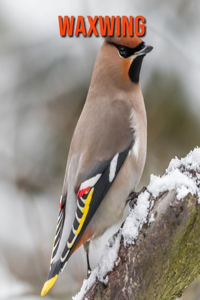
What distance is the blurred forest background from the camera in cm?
457

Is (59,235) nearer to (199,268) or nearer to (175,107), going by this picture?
(199,268)

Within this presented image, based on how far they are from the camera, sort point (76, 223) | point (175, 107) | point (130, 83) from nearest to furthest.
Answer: point (76, 223), point (130, 83), point (175, 107)

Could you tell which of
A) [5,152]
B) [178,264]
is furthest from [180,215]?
[5,152]

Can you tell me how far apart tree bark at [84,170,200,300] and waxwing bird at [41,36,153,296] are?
0.48m

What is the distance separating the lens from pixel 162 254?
7.41 feet

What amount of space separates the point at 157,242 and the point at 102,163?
0.90 metres

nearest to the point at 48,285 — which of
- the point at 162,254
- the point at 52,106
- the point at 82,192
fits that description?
the point at 82,192

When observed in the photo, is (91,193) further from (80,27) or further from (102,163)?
(80,27)

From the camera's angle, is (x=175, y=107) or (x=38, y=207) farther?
(x=38, y=207)

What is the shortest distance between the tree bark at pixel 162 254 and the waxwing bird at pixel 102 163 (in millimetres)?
478

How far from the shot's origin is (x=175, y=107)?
4586 mm

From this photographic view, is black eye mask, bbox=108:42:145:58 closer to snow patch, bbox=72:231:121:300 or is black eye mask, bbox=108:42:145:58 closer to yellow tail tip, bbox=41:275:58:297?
snow patch, bbox=72:231:121:300

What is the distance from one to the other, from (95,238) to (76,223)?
0.36 meters

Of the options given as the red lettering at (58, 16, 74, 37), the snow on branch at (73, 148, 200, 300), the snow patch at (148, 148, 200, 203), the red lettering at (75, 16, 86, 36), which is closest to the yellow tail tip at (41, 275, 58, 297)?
the snow on branch at (73, 148, 200, 300)
